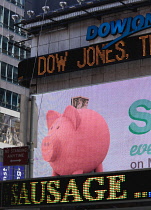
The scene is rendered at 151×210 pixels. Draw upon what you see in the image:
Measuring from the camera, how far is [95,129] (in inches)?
1345

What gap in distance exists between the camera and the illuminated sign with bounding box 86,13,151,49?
1339 inches

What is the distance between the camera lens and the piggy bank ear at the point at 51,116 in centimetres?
3578

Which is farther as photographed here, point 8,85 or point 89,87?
point 8,85

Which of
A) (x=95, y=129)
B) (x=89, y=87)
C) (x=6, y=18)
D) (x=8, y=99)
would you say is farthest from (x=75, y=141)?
(x=6, y=18)

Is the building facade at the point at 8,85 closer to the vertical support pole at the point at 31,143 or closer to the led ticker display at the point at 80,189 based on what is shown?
the vertical support pole at the point at 31,143

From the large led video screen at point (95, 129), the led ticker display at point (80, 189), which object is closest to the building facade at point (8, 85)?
the large led video screen at point (95, 129)

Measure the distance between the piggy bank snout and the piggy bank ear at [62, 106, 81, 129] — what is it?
156 centimetres

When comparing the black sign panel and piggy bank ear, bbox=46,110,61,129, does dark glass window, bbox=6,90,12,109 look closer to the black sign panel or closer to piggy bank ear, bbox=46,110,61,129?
the black sign panel

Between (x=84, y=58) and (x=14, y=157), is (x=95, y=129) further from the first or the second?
(x=14, y=157)

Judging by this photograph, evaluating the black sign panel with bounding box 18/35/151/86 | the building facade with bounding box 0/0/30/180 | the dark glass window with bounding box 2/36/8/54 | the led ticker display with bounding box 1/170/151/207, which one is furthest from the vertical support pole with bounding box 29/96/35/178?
the dark glass window with bounding box 2/36/8/54

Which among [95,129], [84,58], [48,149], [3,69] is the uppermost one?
[3,69]

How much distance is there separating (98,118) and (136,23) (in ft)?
18.0

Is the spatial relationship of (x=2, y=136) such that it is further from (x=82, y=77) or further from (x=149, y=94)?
(x=149, y=94)

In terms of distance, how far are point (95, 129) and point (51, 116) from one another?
3.12 m
